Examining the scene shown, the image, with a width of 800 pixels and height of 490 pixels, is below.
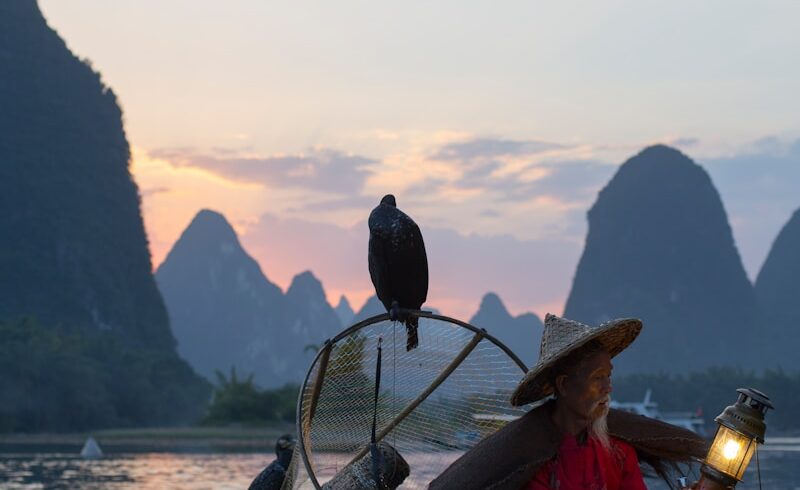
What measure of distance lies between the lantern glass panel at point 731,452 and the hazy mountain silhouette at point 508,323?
454ft

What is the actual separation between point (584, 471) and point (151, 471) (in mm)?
24890

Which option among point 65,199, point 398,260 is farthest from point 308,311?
point 398,260

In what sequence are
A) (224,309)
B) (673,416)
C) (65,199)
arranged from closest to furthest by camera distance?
(673,416), (65,199), (224,309)

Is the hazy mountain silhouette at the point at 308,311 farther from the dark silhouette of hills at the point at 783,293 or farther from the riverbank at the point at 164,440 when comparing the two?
the riverbank at the point at 164,440

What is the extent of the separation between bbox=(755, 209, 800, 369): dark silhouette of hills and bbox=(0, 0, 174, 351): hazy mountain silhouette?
50.5m

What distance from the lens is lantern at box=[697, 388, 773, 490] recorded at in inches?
97.3

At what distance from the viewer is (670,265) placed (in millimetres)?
97812

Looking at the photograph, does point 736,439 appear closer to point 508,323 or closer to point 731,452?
point 731,452

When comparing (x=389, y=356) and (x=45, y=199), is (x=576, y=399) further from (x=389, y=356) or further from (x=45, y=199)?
(x=45, y=199)

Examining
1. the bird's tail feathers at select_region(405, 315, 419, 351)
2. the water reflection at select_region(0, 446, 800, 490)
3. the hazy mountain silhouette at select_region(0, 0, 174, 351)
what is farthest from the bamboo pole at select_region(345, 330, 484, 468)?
the hazy mountain silhouette at select_region(0, 0, 174, 351)

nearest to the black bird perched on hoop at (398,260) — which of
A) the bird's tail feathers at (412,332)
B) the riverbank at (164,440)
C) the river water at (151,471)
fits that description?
the bird's tail feathers at (412,332)

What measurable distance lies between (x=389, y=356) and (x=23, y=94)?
66.9 metres

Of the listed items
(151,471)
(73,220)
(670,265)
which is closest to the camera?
(151,471)

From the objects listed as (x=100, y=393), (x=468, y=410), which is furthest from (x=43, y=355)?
(x=468, y=410)
